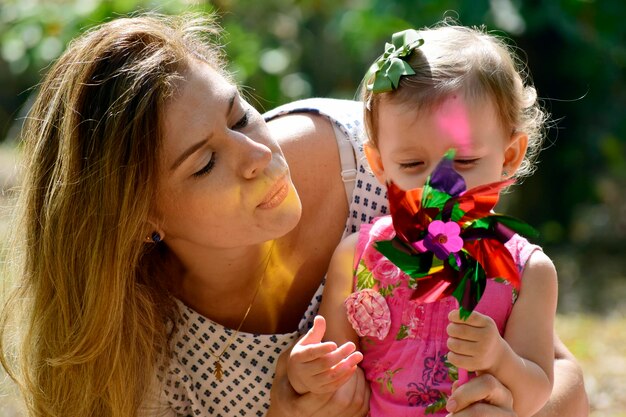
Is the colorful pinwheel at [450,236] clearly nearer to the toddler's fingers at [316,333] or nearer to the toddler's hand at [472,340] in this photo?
the toddler's hand at [472,340]

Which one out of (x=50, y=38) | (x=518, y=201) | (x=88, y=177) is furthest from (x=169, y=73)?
(x=518, y=201)

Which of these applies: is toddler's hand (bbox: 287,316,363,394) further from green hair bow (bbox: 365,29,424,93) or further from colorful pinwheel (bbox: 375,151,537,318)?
green hair bow (bbox: 365,29,424,93)

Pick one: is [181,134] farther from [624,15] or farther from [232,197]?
[624,15]

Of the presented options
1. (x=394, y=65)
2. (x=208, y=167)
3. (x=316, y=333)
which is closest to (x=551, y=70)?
(x=394, y=65)

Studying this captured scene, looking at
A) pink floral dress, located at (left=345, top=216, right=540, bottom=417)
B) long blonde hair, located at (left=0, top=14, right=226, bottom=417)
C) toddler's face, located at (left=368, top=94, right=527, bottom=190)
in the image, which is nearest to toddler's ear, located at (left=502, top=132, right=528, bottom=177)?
toddler's face, located at (left=368, top=94, right=527, bottom=190)

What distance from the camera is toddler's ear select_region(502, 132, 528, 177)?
2326 mm

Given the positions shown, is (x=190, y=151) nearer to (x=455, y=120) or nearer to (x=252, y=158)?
(x=252, y=158)

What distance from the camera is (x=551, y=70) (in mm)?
6082

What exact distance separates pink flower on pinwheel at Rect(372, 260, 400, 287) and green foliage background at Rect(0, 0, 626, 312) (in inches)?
127

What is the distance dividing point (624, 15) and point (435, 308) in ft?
13.2

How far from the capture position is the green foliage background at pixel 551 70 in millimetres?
5648

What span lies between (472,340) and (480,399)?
5.3 inches

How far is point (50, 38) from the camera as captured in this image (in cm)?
597

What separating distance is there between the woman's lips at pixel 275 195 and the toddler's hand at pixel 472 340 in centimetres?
56
